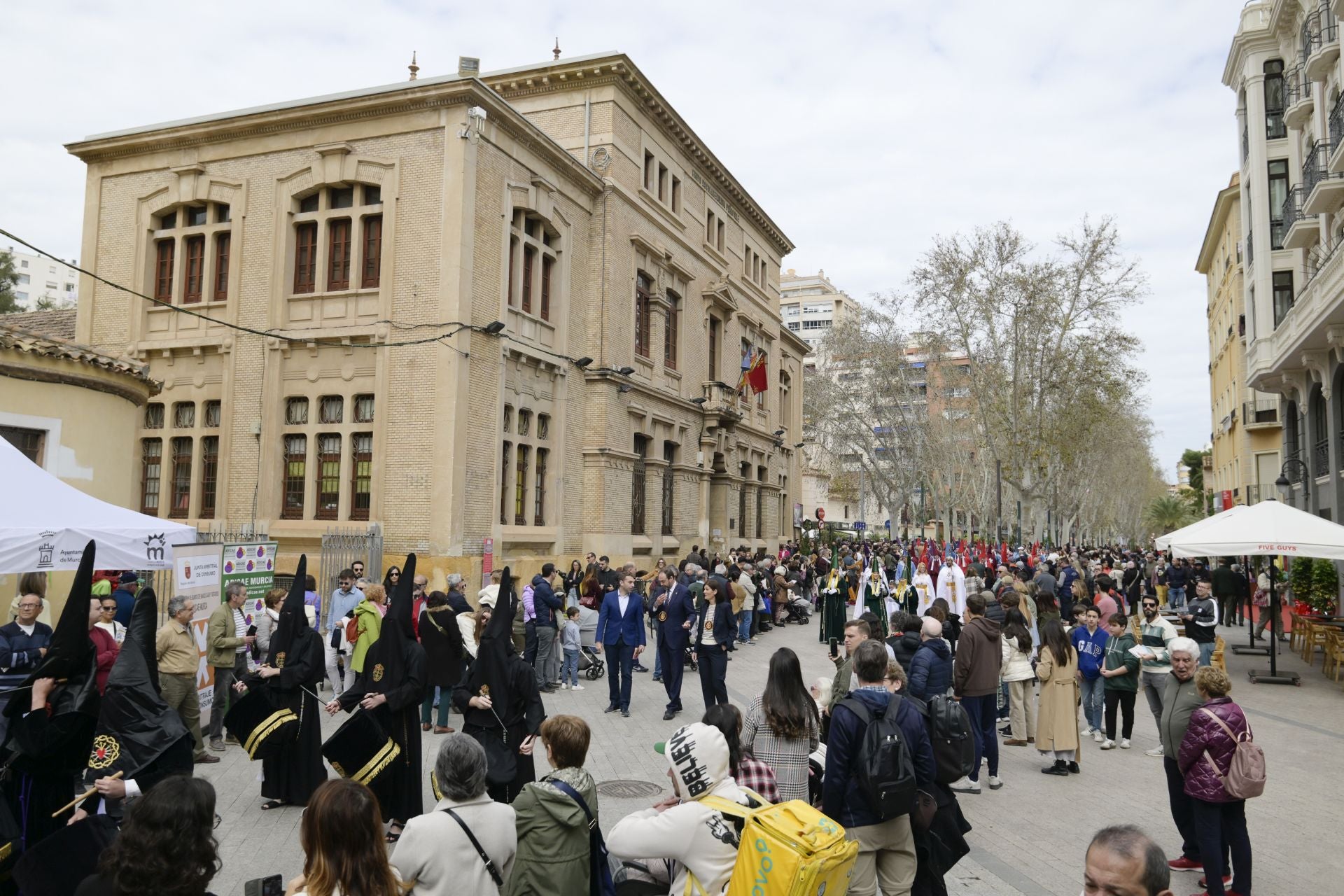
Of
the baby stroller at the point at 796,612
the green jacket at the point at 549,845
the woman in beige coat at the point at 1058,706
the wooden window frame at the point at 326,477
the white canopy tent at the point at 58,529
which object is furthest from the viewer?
the baby stroller at the point at 796,612

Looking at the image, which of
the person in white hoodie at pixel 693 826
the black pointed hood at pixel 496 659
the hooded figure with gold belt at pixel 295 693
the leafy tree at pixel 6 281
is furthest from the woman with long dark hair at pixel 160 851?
the leafy tree at pixel 6 281

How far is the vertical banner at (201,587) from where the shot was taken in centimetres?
1009

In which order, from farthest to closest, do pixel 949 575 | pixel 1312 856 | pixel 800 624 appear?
pixel 800 624 → pixel 949 575 → pixel 1312 856

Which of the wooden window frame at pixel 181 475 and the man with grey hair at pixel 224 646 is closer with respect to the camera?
the man with grey hair at pixel 224 646

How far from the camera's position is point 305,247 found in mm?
23719

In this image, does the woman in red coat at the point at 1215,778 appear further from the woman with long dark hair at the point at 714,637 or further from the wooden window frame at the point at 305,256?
the wooden window frame at the point at 305,256

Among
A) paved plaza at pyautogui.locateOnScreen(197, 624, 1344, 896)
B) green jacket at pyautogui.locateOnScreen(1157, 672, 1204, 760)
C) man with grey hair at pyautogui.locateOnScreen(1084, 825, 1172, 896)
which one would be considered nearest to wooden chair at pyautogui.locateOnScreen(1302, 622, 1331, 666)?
paved plaza at pyautogui.locateOnScreen(197, 624, 1344, 896)

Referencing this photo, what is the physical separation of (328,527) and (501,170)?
386 inches

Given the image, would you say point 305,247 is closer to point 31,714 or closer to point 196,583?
point 196,583

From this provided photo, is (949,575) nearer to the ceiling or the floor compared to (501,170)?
nearer to the floor

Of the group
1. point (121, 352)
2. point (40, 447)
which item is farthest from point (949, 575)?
point (121, 352)

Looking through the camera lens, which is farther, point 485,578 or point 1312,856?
point 485,578

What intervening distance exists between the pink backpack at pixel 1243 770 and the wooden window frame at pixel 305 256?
22.4 meters

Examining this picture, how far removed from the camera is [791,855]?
3.55 m
